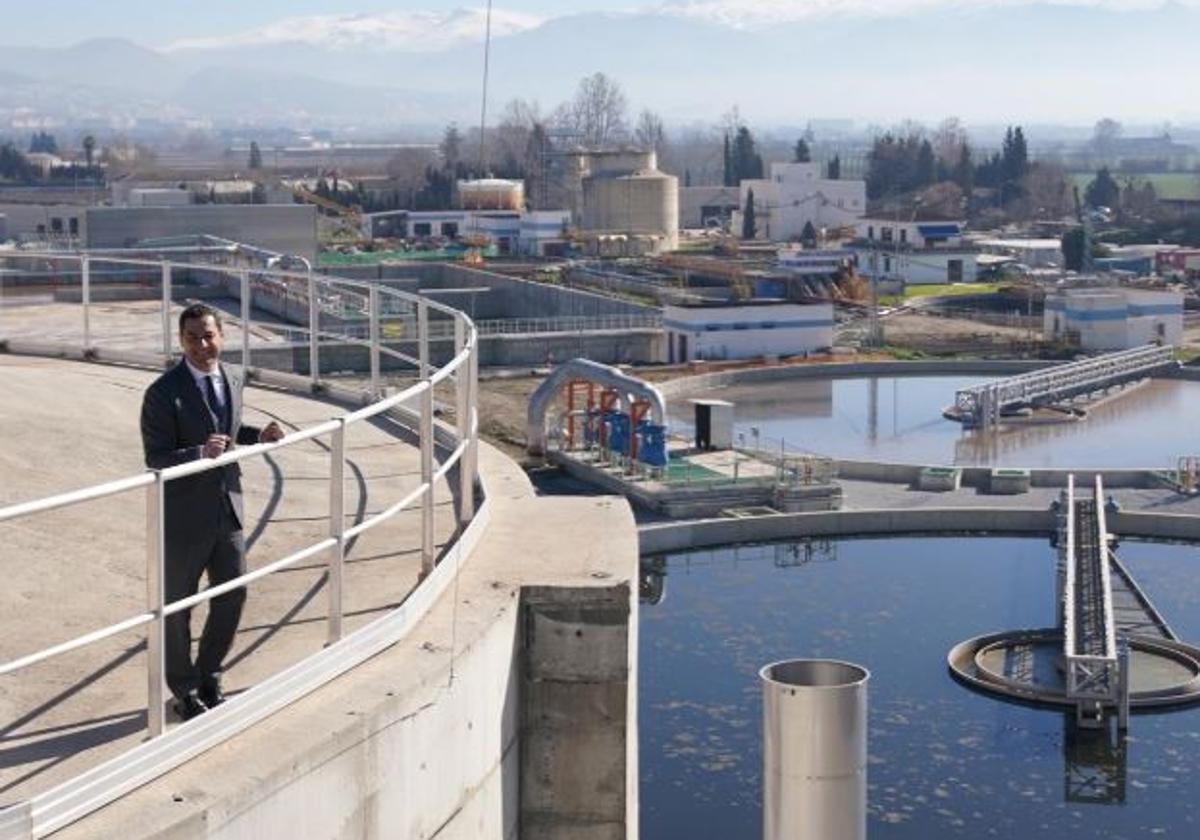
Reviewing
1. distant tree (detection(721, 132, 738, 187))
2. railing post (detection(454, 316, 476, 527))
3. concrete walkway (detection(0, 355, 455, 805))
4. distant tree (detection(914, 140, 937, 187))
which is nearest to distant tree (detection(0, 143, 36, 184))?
distant tree (detection(721, 132, 738, 187))

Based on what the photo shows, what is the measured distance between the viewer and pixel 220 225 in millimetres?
42031

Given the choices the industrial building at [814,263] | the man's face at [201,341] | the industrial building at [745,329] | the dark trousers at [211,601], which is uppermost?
the man's face at [201,341]

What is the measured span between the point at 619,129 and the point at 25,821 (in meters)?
137

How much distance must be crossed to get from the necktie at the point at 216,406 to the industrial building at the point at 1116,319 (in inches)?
1556

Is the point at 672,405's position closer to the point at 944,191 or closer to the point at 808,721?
the point at 808,721

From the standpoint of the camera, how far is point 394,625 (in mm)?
4031

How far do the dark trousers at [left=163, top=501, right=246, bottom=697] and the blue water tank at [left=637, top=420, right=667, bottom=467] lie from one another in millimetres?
21738

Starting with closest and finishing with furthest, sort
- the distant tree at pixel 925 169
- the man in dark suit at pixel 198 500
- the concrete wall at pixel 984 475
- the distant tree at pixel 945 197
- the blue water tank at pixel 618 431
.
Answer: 1. the man in dark suit at pixel 198 500
2. the blue water tank at pixel 618 431
3. the concrete wall at pixel 984 475
4. the distant tree at pixel 945 197
5. the distant tree at pixel 925 169

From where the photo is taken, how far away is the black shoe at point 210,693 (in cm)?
358

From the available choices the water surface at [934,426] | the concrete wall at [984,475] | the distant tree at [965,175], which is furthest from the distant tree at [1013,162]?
the concrete wall at [984,475]

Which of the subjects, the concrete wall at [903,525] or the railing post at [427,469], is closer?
the railing post at [427,469]

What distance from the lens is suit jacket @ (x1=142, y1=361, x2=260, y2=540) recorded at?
366 centimetres

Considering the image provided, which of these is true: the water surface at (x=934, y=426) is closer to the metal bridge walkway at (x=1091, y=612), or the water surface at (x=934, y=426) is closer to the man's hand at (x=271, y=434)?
the metal bridge walkway at (x=1091, y=612)

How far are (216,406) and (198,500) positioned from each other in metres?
0.23
